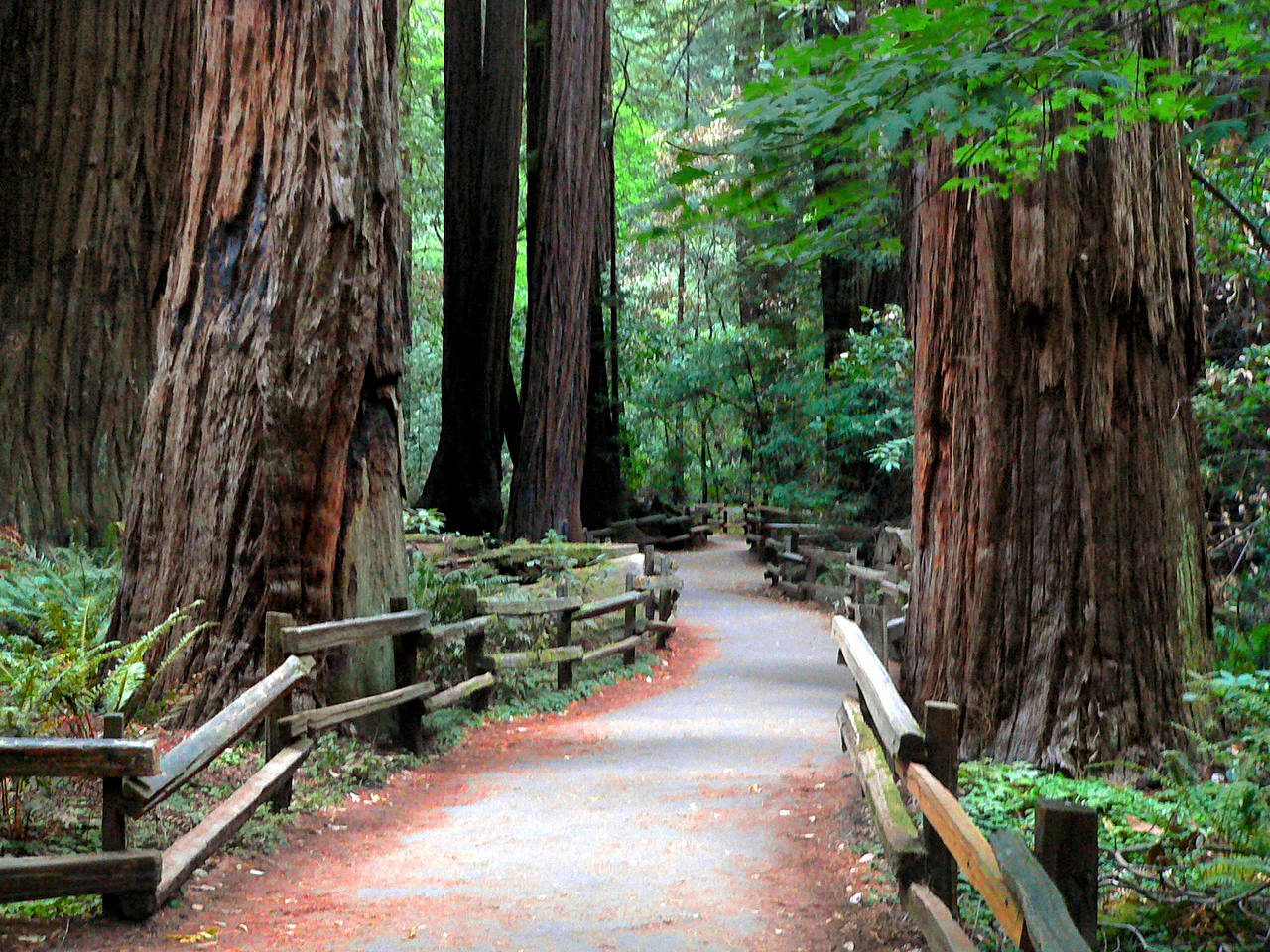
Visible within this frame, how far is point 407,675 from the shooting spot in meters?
8.91

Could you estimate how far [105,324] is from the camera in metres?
11.0

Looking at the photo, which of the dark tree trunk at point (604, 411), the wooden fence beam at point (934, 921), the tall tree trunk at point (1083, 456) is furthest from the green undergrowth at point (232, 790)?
the dark tree trunk at point (604, 411)

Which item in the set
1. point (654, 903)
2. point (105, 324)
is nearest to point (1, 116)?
point (105, 324)

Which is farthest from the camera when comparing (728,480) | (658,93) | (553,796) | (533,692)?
(728,480)

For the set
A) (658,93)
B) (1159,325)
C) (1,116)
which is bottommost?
(1159,325)

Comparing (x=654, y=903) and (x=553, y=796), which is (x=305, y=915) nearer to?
(x=654, y=903)

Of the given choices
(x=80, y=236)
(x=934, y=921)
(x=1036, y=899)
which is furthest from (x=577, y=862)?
(x=80, y=236)

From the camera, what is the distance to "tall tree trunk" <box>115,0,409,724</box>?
26.7 feet

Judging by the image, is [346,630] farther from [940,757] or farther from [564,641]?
[564,641]

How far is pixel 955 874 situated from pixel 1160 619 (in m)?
2.70

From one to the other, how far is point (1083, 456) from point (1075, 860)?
391cm

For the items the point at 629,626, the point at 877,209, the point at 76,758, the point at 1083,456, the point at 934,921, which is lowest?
the point at 629,626

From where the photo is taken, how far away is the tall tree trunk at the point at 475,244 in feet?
68.2

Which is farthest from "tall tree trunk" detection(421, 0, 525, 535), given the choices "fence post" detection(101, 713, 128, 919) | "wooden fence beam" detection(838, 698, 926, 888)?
"fence post" detection(101, 713, 128, 919)
